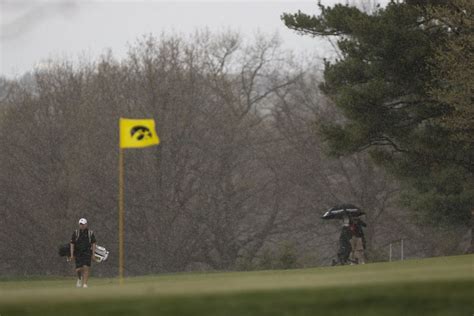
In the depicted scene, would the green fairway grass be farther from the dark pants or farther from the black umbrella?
the black umbrella

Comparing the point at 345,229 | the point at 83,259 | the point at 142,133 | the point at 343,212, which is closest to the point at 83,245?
the point at 83,259

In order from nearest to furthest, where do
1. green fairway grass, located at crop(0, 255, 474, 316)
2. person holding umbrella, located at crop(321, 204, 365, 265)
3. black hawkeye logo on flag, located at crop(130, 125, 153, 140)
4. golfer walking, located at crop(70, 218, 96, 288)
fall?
green fairway grass, located at crop(0, 255, 474, 316), black hawkeye logo on flag, located at crop(130, 125, 153, 140), golfer walking, located at crop(70, 218, 96, 288), person holding umbrella, located at crop(321, 204, 365, 265)

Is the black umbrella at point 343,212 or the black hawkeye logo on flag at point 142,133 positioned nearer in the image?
the black hawkeye logo on flag at point 142,133

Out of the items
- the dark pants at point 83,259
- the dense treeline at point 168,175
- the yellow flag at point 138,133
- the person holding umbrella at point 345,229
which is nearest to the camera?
the yellow flag at point 138,133

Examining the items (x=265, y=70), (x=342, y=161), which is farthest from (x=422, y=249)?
(x=265, y=70)

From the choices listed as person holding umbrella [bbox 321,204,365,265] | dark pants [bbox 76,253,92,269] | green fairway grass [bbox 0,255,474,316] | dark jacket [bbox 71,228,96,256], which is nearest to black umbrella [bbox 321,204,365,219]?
person holding umbrella [bbox 321,204,365,265]

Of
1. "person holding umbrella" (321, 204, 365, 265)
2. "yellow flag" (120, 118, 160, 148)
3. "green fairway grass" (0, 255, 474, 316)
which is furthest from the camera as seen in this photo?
"person holding umbrella" (321, 204, 365, 265)

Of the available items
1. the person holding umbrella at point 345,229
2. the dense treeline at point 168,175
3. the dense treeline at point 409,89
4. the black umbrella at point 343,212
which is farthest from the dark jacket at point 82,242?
the dense treeline at point 168,175

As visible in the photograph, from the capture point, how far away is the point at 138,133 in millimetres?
24562

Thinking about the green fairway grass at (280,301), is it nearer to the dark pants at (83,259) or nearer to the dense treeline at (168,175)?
the dark pants at (83,259)

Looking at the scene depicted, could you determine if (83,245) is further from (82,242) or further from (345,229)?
(345,229)

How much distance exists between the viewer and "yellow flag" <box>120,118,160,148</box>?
2395 cm

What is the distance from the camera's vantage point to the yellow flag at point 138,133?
943 inches

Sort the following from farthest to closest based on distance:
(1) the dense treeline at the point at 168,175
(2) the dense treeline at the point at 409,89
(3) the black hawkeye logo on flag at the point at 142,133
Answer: (1) the dense treeline at the point at 168,175 → (2) the dense treeline at the point at 409,89 → (3) the black hawkeye logo on flag at the point at 142,133
